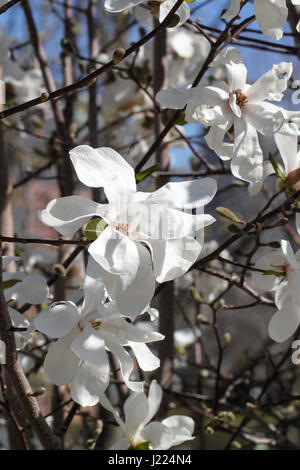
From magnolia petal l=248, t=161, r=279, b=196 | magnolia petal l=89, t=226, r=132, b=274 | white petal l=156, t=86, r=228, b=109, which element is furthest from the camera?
magnolia petal l=248, t=161, r=279, b=196

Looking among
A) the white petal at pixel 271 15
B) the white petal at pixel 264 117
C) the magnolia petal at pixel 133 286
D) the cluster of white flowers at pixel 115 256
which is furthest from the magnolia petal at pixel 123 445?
the white petal at pixel 271 15

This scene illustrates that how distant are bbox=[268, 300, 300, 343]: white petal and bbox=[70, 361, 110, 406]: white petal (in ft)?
0.67

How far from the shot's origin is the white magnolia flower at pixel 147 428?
75 centimetres

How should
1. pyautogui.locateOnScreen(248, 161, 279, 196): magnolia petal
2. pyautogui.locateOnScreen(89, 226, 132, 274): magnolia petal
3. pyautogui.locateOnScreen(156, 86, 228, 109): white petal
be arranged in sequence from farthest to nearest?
pyautogui.locateOnScreen(248, 161, 279, 196): magnolia petal
pyautogui.locateOnScreen(156, 86, 228, 109): white petal
pyautogui.locateOnScreen(89, 226, 132, 274): magnolia petal

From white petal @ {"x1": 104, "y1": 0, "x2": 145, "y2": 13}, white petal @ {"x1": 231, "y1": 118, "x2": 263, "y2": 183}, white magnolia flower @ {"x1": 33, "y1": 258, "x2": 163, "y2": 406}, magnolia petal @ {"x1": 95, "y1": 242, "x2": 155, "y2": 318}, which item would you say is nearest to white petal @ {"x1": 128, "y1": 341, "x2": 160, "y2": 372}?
white magnolia flower @ {"x1": 33, "y1": 258, "x2": 163, "y2": 406}

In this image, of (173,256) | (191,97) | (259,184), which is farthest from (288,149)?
(173,256)

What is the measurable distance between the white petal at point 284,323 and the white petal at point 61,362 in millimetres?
232

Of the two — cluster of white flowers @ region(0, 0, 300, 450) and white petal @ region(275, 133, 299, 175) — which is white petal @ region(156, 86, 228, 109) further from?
white petal @ region(275, 133, 299, 175)

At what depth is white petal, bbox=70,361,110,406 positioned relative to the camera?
0.60 metres

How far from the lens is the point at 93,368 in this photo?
609mm

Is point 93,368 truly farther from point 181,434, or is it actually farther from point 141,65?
point 141,65

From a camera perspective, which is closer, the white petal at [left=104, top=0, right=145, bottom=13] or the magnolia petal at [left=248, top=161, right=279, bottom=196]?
the white petal at [left=104, top=0, right=145, bottom=13]
